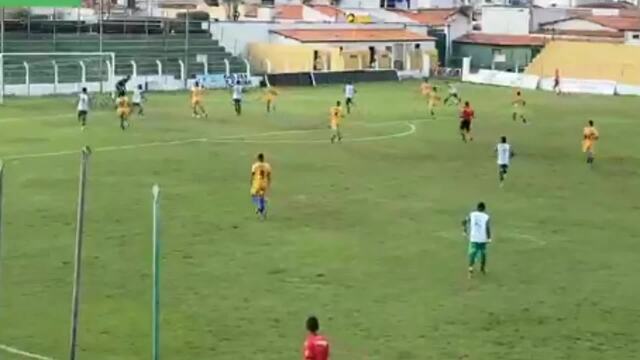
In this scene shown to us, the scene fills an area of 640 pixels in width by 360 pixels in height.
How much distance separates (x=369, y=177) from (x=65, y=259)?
13.9 metres

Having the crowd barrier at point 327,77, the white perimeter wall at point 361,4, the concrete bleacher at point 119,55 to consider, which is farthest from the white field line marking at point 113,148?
the white perimeter wall at point 361,4

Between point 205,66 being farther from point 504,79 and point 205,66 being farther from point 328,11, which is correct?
point 328,11

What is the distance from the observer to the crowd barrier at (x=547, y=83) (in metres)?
73.4

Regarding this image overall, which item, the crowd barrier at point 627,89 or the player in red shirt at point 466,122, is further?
the crowd barrier at point 627,89

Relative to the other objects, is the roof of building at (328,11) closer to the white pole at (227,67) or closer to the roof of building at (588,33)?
the roof of building at (588,33)

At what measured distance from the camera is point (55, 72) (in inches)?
2486

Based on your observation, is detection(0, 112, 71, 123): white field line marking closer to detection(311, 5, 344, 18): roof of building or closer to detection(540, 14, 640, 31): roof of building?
detection(311, 5, 344, 18): roof of building

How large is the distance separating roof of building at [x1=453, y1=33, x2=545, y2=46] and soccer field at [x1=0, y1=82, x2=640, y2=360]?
4252cm

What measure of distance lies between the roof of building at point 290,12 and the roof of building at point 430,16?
28.4 feet

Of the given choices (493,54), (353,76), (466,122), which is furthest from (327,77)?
(466,122)

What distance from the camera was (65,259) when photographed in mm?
23969

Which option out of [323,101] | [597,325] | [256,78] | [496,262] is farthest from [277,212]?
[256,78]

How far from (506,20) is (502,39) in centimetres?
911

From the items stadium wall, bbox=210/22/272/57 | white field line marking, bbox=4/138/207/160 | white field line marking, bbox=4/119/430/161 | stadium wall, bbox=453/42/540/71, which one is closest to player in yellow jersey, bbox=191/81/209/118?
white field line marking, bbox=4/119/430/161
